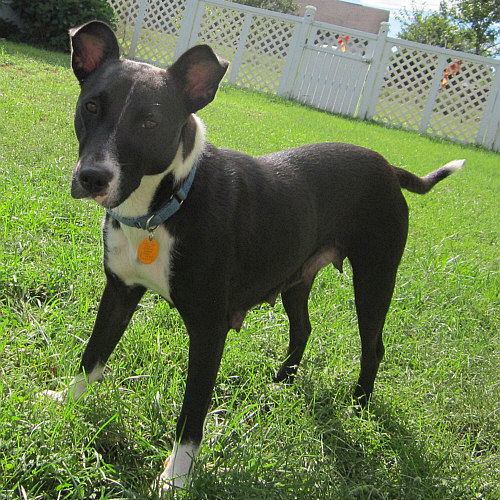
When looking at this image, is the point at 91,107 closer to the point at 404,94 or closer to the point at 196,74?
the point at 196,74

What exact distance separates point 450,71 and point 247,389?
12.9m

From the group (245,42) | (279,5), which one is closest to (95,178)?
(245,42)

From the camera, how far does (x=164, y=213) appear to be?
2105 mm

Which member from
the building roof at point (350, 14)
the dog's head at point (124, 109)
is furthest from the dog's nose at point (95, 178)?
the building roof at point (350, 14)

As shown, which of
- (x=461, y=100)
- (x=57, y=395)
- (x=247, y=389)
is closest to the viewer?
(x=57, y=395)

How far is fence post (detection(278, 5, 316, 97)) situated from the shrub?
4073 millimetres

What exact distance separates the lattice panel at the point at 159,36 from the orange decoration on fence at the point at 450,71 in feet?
20.4

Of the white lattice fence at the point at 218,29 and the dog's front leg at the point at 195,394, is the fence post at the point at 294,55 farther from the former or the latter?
the dog's front leg at the point at 195,394

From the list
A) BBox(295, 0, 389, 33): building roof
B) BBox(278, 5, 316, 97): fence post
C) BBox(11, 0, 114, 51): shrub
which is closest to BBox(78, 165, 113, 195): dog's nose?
BBox(11, 0, 114, 51): shrub

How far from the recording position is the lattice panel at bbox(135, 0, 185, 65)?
46.5 ft

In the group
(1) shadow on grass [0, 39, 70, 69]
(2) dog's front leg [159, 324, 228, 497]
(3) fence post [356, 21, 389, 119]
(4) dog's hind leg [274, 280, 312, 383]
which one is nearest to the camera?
Result: (2) dog's front leg [159, 324, 228, 497]

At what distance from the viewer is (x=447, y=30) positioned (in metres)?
26.6

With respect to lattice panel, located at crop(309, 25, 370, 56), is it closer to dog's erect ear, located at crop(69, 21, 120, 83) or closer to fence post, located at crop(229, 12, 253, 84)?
fence post, located at crop(229, 12, 253, 84)

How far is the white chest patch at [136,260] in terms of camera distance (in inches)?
84.0
